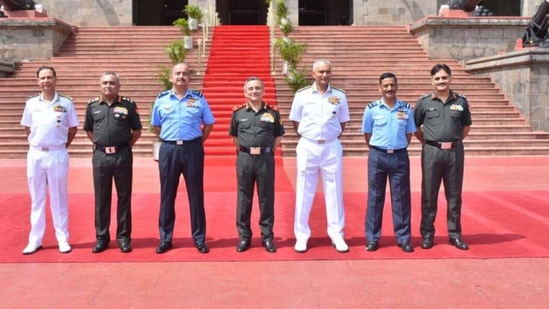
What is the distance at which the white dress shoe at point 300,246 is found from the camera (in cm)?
540

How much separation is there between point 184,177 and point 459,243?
2.82 m

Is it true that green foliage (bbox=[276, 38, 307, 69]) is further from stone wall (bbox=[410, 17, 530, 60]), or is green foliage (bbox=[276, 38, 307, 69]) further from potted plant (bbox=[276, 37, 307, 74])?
stone wall (bbox=[410, 17, 530, 60])

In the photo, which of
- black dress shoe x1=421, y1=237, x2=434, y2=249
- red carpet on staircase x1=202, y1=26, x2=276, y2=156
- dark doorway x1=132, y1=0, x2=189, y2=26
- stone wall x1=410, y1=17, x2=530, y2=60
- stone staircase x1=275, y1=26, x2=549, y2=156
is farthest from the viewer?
dark doorway x1=132, y1=0, x2=189, y2=26

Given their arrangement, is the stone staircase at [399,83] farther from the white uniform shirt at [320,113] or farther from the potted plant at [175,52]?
the white uniform shirt at [320,113]

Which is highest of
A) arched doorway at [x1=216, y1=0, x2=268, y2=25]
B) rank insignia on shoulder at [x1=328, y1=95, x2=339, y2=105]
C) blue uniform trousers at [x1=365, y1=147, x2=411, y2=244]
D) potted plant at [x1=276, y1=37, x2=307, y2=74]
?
arched doorway at [x1=216, y1=0, x2=268, y2=25]

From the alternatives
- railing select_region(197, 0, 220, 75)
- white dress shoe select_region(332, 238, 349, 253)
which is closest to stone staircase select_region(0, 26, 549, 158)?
railing select_region(197, 0, 220, 75)

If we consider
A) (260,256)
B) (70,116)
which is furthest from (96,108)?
(260,256)

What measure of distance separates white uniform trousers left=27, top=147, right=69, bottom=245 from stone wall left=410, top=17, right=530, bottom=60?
51.9 ft

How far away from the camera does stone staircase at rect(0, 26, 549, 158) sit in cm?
1365

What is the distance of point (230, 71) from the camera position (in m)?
17.0

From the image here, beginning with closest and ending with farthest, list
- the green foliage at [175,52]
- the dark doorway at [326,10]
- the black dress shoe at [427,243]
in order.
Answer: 1. the black dress shoe at [427,243]
2. the green foliage at [175,52]
3. the dark doorway at [326,10]

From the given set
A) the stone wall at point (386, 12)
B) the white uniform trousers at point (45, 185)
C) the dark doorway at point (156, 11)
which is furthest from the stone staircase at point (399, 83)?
the dark doorway at point (156, 11)

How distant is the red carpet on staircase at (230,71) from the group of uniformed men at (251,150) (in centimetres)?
719

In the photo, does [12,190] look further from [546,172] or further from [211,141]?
[546,172]
